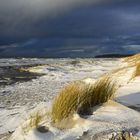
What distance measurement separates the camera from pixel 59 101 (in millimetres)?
6332

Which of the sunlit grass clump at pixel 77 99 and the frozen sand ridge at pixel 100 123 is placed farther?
the sunlit grass clump at pixel 77 99

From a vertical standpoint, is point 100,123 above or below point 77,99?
below

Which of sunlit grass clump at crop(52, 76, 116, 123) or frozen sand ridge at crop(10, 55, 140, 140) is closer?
frozen sand ridge at crop(10, 55, 140, 140)

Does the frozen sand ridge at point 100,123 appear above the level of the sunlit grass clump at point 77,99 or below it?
below

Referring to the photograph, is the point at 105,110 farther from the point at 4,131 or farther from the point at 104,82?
the point at 4,131

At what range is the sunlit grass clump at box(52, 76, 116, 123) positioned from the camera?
619 cm

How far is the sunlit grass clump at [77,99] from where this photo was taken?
619 centimetres

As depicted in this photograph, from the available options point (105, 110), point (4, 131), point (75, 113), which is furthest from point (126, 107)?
point (4, 131)

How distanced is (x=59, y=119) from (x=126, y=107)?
132cm

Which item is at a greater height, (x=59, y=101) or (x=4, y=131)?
(x=59, y=101)

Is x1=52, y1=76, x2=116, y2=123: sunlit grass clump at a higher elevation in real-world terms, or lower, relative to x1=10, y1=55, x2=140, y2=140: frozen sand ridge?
higher

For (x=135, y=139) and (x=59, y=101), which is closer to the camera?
(x=135, y=139)

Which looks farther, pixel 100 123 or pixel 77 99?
pixel 77 99

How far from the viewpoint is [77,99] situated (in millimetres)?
6379
